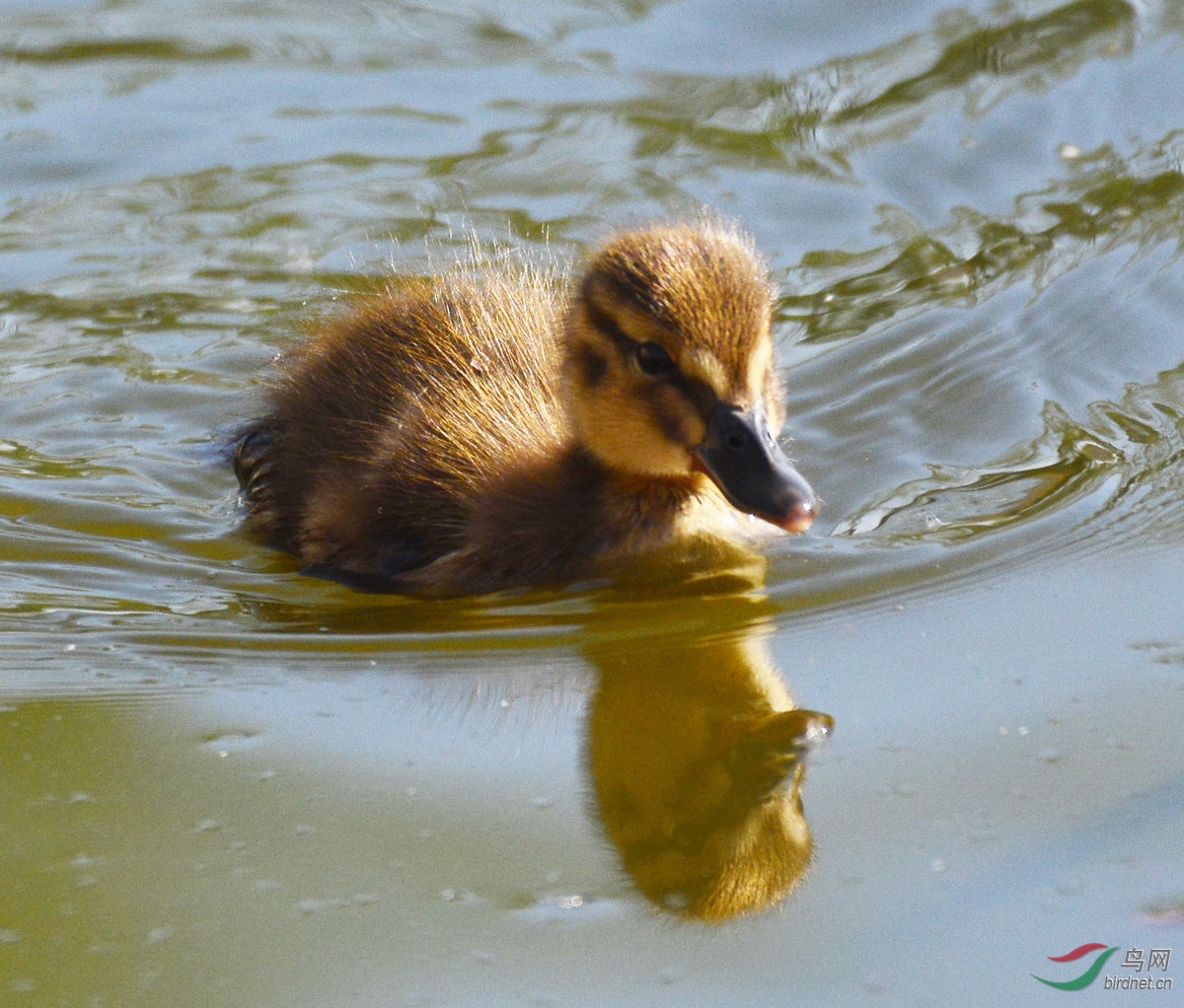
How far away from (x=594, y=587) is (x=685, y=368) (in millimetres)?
551

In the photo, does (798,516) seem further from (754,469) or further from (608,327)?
(608,327)

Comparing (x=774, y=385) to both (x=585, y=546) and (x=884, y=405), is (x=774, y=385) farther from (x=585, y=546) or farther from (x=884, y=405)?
(x=884, y=405)

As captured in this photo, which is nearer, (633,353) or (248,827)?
(248,827)

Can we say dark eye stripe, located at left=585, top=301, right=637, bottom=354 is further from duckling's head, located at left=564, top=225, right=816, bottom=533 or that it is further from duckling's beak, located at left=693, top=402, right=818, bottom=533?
duckling's beak, located at left=693, top=402, right=818, bottom=533

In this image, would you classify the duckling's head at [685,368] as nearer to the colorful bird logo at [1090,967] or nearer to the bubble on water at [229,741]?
the bubble on water at [229,741]

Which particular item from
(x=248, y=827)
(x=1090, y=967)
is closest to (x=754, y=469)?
(x=248, y=827)

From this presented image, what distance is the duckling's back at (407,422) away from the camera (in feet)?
13.9

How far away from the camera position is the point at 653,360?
3969mm

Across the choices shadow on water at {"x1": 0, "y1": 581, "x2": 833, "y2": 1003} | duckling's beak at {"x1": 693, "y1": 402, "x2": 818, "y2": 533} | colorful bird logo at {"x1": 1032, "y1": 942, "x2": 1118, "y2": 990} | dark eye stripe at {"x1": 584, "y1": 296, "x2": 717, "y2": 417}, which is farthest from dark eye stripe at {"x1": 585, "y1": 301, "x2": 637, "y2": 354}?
colorful bird logo at {"x1": 1032, "y1": 942, "x2": 1118, "y2": 990}

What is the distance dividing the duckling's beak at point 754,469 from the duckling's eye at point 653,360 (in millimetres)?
177

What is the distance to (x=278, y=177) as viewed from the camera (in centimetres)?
701

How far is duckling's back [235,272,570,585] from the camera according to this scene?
4238 mm

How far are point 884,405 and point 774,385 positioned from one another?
125 cm

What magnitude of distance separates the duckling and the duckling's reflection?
0.37 metres
